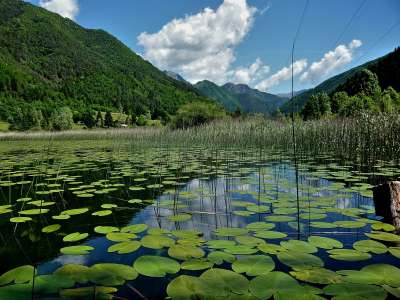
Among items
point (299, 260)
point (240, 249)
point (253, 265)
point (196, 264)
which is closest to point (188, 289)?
point (196, 264)

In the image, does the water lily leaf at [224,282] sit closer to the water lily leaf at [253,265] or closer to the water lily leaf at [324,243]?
the water lily leaf at [253,265]

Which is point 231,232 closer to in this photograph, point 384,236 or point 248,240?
point 248,240

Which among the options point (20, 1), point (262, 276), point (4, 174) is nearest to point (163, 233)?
point (262, 276)

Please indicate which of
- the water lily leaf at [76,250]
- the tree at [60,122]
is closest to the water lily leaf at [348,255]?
the water lily leaf at [76,250]

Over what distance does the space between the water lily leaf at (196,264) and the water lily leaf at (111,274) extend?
29 centimetres

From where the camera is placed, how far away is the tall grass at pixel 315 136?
7035mm

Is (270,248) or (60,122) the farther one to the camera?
(60,122)

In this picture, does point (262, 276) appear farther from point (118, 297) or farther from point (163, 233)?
point (163, 233)

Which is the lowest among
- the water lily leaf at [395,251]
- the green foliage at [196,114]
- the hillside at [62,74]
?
the water lily leaf at [395,251]

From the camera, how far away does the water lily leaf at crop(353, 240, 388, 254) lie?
2039 millimetres

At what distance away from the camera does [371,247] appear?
6.84ft

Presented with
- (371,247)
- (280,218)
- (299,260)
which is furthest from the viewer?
(280,218)

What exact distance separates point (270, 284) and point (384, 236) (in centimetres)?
136

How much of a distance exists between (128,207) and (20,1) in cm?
21647
